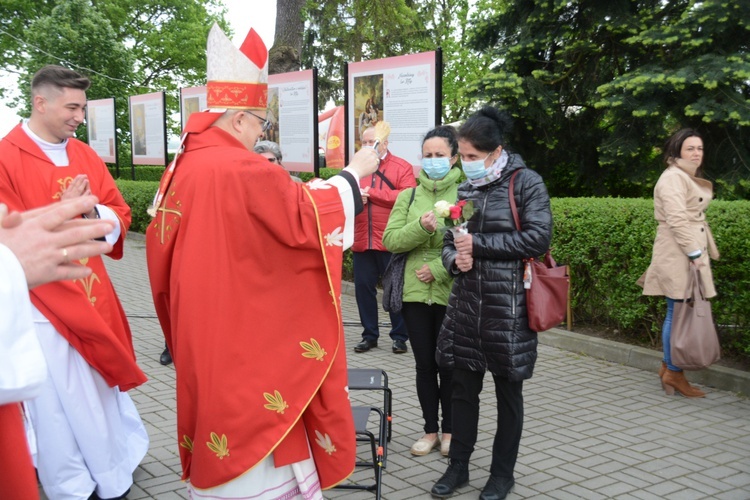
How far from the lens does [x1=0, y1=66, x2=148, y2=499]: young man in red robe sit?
152 inches

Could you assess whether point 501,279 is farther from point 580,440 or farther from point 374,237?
point 374,237

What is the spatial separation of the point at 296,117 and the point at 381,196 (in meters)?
4.05

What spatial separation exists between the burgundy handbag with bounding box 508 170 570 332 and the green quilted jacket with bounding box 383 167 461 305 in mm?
673

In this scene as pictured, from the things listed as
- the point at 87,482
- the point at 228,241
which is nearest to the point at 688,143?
the point at 228,241

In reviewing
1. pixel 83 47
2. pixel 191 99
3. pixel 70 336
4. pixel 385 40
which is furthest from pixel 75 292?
pixel 83 47

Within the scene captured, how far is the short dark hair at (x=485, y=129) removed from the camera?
3889 millimetres

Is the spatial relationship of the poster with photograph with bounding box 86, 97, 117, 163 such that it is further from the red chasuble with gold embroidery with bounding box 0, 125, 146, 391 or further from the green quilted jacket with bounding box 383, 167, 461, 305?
the green quilted jacket with bounding box 383, 167, 461, 305

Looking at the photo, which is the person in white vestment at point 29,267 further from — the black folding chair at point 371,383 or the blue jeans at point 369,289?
the blue jeans at point 369,289

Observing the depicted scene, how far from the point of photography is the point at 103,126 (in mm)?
18844

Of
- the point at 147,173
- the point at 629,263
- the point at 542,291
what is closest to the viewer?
the point at 542,291

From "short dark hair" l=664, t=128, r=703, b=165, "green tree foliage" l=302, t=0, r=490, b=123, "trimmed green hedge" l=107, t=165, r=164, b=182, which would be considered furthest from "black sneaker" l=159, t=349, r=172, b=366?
"trimmed green hedge" l=107, t=165, r=164, b=182

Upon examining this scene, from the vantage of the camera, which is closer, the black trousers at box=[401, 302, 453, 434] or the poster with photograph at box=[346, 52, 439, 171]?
the black trousers at box=[401, 302, 453, 434]

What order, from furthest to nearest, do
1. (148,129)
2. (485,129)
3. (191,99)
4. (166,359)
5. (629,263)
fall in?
1. (148,129)
2. (191,99)
3. (166,359)
4. (629,263)
5. (485,129)

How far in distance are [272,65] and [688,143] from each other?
36.5 ft
